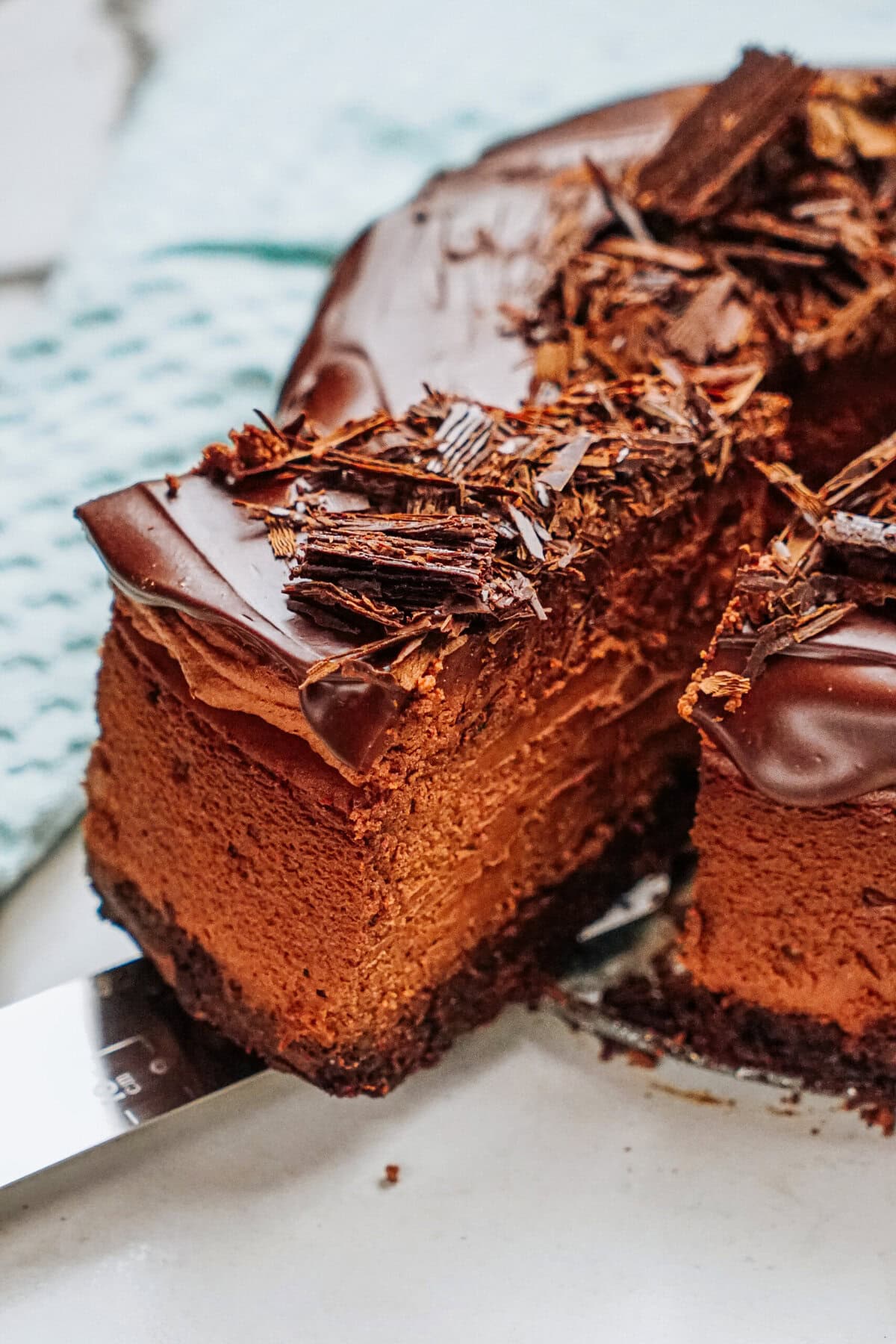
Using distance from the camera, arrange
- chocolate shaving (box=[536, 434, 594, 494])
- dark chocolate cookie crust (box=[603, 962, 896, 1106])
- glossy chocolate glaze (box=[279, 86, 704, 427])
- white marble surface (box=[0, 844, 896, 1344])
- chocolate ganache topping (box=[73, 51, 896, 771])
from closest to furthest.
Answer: chocolate ganache topping (box=[73, 51, 896, 771]) → white marble surface (box=[0, 844, 896, 1344]) → chocolate shaving (box=[536, 434, 594, 494]) → dark chocolate cookie crust (box=[603, 962, 896, 1106]) → glossy chocolate glaze (box=[279, 86, 704, 427])

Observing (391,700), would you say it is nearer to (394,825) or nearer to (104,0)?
(394,825)

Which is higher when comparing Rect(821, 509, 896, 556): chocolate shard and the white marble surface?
Rect(821, 509, 896, 556): chocolate shard

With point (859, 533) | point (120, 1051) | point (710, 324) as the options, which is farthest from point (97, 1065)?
point (710, 324)

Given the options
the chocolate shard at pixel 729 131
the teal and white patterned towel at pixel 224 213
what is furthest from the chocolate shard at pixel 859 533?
the teal and white patterned towel at pixel 224 213

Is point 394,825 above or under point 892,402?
under

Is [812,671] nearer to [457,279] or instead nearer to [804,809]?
[804,809]

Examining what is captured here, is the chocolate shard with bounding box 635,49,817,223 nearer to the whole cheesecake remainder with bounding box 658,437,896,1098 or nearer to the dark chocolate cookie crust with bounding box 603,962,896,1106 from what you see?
the whole cheesecake remainder with bounding box 658,437,896,1098

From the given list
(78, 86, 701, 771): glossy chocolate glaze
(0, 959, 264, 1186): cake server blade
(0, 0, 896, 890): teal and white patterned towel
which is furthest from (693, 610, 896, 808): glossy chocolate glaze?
(0, 0, 896, 890): teal and white patterned towel

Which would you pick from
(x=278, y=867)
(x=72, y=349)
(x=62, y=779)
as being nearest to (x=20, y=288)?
(x=72, y=349)
